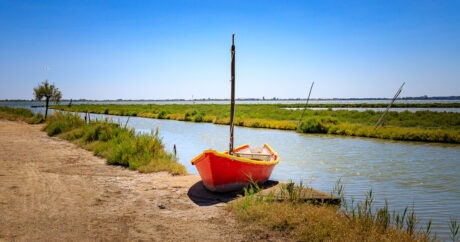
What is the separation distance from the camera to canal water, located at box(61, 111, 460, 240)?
9719 mm

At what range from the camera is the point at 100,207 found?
8.05 metres

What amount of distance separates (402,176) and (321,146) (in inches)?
351

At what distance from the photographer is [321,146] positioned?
73.1 ft

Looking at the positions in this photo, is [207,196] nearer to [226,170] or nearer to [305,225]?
[226,170]

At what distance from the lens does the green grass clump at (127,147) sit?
1290 cm

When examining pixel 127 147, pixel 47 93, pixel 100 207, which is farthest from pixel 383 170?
pixel 47 93

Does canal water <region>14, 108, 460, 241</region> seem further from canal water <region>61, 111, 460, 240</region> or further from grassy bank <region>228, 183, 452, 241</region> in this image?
grassy bank <region>228, 183, 452, 241</region>

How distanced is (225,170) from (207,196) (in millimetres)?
882

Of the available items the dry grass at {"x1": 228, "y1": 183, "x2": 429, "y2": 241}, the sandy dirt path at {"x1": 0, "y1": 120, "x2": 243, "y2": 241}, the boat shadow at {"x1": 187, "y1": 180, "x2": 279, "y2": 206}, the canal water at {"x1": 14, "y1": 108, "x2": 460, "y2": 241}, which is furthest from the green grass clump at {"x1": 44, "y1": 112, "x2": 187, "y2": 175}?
the dry grass at {"x1": 228, "y1": 183, "x2": 429, "y2": 241}

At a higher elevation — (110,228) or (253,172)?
(253,172)

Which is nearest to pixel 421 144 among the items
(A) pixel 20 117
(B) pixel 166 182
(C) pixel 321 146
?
(C) pixel 321 146

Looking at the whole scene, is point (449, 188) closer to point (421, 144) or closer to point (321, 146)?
point (321, 146)

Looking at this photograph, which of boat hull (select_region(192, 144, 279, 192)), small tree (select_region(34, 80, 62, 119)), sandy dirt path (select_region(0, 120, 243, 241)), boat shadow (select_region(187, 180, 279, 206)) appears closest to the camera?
sandy dirt path (select_region(0, 120, 243, 241))

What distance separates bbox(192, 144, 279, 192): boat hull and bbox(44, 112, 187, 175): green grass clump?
303cm
